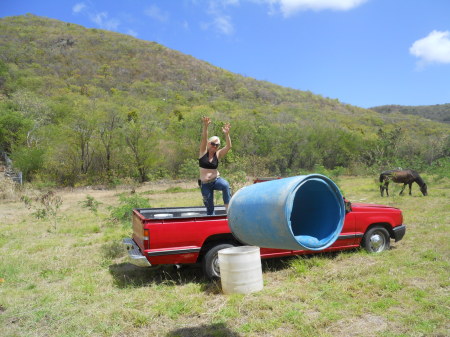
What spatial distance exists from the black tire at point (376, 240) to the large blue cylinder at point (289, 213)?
3.33 metres

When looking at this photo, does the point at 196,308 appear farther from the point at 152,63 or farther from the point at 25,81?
the point at 152,63

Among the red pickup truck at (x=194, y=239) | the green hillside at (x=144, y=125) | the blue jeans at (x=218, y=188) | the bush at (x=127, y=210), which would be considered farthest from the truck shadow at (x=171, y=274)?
the green hillside at (x=144, y=125)

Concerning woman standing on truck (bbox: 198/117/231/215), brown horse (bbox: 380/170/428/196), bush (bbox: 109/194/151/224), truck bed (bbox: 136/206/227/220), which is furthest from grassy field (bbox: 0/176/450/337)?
brown horse (bbox: 380/170/428/196)

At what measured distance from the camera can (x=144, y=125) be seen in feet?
87.8

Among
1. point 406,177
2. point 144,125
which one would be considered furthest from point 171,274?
point 144,125

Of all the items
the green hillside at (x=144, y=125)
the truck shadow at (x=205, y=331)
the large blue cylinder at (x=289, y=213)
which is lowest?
the truck shadow at (x=205, y=331)

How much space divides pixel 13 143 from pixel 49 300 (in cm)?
2425

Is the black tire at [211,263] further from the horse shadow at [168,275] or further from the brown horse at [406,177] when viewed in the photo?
the brown horse at [406,177]

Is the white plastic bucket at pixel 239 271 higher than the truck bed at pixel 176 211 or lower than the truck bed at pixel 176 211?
lower

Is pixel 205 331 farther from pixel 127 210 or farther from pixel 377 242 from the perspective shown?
pixel 127 210

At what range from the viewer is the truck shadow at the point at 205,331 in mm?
3807

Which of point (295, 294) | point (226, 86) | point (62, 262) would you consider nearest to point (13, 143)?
point (62, 262)

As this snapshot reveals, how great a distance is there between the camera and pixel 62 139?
2550cm

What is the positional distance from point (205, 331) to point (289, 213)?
1.77 meters
